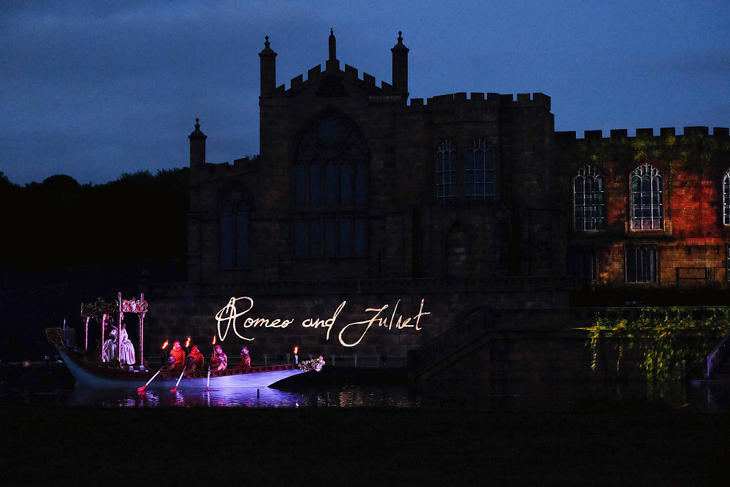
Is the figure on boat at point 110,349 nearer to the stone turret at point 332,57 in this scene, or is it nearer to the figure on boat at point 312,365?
the figure on boat at point 312,365

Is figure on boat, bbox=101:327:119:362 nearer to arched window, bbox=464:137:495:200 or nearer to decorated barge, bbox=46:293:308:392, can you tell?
decorated barge, bbox=46:293:308:392

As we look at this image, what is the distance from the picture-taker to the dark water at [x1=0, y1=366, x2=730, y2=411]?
139 ft

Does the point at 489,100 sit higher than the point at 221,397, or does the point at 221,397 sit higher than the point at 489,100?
the point at 489,100

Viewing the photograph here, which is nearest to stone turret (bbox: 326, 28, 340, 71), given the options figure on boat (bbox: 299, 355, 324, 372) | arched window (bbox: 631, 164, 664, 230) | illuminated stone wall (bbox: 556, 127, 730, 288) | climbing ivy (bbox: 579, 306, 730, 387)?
illuminated stone wall (bbox: 556, 127, 730, 288)

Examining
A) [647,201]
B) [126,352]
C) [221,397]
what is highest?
[647,201]

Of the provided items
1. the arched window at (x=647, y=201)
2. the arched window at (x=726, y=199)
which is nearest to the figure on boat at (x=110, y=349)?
the arched window at (x=647, y=201)

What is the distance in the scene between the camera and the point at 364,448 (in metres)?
22.9

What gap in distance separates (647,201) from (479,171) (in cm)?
1163

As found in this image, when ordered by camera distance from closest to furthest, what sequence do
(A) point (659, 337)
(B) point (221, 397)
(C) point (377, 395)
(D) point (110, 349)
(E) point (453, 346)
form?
(B) point (221, 397) → (C) point (377, 395) → (E) point (453, 346) → (A) point (659, 337) → (D) point (110, 349)

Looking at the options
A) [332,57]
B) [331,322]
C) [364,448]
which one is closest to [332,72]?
[332,57]

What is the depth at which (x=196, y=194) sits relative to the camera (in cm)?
7269

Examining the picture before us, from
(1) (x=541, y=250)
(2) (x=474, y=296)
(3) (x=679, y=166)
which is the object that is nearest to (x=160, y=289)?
(2) (x=474, y=296)

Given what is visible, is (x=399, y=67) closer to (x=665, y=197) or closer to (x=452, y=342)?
(x=665, y=197)

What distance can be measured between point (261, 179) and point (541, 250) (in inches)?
683
